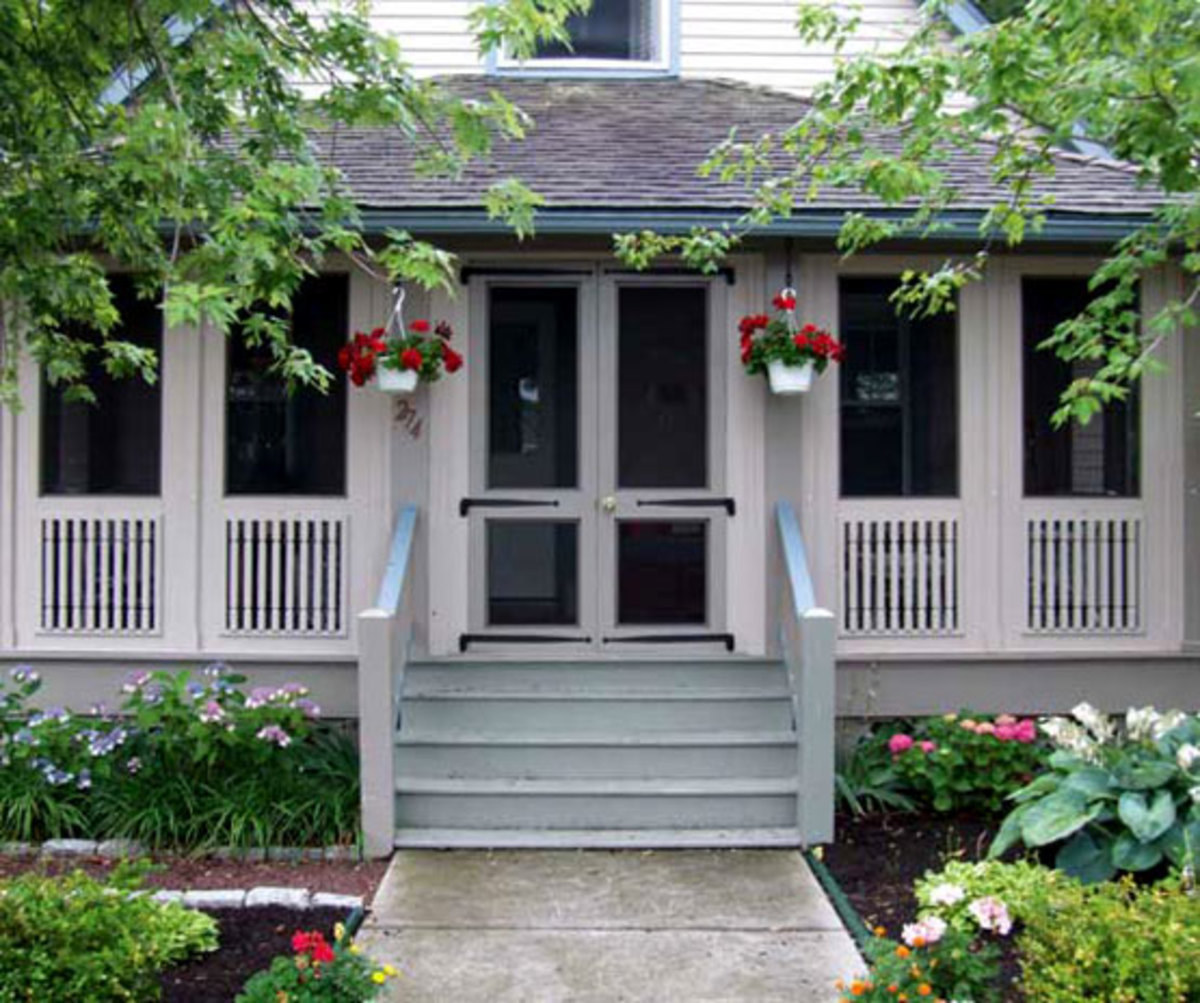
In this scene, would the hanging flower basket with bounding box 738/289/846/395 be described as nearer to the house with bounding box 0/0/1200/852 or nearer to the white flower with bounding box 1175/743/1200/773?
the house with bounding box 0/0/1200/852

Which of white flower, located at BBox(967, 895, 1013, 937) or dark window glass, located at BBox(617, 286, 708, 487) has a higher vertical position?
dark window glass, located at BBox(617, 286, 708, 487)

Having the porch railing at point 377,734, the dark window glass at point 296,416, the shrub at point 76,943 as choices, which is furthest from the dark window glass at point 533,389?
the shrub at point 76,943

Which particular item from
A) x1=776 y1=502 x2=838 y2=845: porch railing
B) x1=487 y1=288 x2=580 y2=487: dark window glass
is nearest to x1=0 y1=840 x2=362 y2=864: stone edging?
x1=776 y1=502 x2=838 y2=845: porch railing

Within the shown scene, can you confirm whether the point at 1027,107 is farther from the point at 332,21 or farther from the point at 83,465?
the point at 83,465

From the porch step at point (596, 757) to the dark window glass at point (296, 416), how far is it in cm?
179

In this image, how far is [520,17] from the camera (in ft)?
15.7

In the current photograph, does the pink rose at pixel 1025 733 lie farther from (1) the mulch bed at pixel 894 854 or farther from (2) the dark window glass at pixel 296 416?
(2) the dark window glass at pixel 296 416

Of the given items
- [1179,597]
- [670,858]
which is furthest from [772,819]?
[1179,597]

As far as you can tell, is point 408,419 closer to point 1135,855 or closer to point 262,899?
point 262,899

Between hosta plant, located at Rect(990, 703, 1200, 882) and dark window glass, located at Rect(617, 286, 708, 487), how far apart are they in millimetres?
2773

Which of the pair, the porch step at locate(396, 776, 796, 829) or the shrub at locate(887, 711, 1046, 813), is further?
the shrub at locate(887, 711, 1046, 813)

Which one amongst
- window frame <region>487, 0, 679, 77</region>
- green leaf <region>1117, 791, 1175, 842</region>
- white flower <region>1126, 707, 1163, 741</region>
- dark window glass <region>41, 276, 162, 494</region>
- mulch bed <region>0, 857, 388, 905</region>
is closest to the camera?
green leaf <region>1117, 791, 1175, 842</region>

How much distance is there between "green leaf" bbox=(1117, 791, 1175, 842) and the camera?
517 cm

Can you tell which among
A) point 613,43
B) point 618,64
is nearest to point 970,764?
point 618,64
